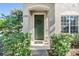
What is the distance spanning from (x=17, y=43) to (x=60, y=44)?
1.04 metres

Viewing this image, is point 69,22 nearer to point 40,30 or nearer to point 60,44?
point 60,44

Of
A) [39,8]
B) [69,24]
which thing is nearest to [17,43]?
[39,8]

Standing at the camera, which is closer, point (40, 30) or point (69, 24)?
point (40, 30)

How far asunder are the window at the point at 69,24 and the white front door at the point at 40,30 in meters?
0.42

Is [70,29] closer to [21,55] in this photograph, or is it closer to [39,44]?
[39,44]

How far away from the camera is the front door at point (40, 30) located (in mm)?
5086

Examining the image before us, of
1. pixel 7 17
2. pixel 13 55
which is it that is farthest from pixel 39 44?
pixel 7 17

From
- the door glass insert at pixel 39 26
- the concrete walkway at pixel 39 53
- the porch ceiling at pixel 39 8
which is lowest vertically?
the concrete walkway at pixel 39 53

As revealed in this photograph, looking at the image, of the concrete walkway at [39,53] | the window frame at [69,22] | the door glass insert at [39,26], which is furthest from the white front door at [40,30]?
the window frame at [69,22]

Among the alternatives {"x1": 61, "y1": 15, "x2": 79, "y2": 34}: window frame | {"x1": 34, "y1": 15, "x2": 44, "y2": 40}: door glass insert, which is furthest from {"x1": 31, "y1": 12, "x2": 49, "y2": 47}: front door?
{"x1": 61, "y1": 15, "x2": 79, "y2": 34}: window frame

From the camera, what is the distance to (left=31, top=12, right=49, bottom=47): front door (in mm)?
5086

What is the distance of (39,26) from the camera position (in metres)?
5.13

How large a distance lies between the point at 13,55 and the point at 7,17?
93 centimetres

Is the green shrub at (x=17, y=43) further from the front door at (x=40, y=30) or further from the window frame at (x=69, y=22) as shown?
the window frame at (x=69, y=22)
